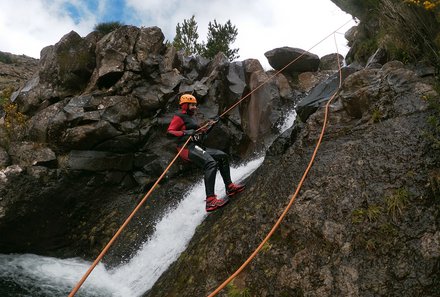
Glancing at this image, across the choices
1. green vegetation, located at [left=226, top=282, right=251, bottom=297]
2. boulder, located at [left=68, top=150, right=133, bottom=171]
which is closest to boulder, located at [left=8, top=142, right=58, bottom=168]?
boulder, located at [left=68, top=150, right=133, bottom=171]

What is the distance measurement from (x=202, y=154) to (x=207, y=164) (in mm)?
263

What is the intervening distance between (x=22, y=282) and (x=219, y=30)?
63.5 feet

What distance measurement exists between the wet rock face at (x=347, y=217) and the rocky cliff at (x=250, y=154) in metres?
0.02

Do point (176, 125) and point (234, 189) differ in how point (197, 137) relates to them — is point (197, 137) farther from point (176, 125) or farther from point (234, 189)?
point (234, 189)

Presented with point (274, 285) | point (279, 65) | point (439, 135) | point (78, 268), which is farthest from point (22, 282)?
point (279, 65)

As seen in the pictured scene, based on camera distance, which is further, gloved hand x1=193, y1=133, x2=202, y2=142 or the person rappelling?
gloved hand x1=193, y1=133, x2=202, y2=142

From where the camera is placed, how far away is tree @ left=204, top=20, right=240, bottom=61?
22641mm

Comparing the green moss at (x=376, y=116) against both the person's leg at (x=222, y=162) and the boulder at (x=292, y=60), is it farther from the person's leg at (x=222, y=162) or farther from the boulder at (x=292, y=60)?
the boulder at (x=292, y=60)

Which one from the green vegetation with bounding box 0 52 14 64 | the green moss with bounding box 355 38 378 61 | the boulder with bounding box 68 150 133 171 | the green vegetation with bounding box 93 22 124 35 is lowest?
the green moss with bounding box 355 38 378 61

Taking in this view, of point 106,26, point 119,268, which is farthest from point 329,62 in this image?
point 119,268

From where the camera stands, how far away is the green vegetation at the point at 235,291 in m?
4.29

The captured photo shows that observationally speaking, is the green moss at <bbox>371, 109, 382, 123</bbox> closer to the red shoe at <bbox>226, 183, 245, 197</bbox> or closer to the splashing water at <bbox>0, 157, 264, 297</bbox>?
the red shoe at <bbox>226, 183, 245, 197</bbox>

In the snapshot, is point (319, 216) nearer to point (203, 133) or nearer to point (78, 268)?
point (203, 133)

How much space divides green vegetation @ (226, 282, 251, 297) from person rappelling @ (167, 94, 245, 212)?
2.45 metres
